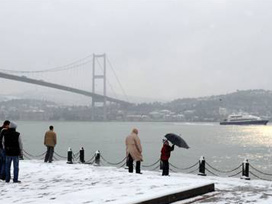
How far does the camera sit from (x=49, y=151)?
11453 mm

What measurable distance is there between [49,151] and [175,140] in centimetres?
378

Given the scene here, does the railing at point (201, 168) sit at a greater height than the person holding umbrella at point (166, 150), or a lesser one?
lesser

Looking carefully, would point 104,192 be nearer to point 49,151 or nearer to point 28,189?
point 28,189

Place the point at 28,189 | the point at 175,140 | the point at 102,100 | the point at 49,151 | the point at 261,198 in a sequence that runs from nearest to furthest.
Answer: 1. the point at 261,198
2. the point at 28,189
3. the point at 175,140
4. the point at 49,151
5. the point at 102,100

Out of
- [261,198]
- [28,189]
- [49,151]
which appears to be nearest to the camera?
[261,198]

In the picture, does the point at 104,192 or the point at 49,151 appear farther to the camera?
the point at 49,151

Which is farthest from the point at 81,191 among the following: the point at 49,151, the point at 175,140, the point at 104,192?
the point at 49,151

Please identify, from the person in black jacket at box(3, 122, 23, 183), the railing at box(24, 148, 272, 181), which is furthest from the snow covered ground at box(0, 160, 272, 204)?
the railing at box(24, 148, 272, 181)

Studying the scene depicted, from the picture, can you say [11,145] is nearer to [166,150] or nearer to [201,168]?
[166,150]

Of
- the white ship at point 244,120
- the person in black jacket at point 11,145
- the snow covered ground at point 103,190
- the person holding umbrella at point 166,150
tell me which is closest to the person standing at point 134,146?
the person holding umbrella at point 166,150

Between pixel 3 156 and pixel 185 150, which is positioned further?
pixel 185 150

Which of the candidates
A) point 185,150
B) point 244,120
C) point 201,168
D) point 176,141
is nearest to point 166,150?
point 176,141

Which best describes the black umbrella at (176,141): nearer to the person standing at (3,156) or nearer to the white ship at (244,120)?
the person standing at (3,156)

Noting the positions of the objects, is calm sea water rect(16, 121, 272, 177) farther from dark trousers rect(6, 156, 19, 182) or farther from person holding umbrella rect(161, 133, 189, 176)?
dark trousers rect(6, 156, 19, 182)
